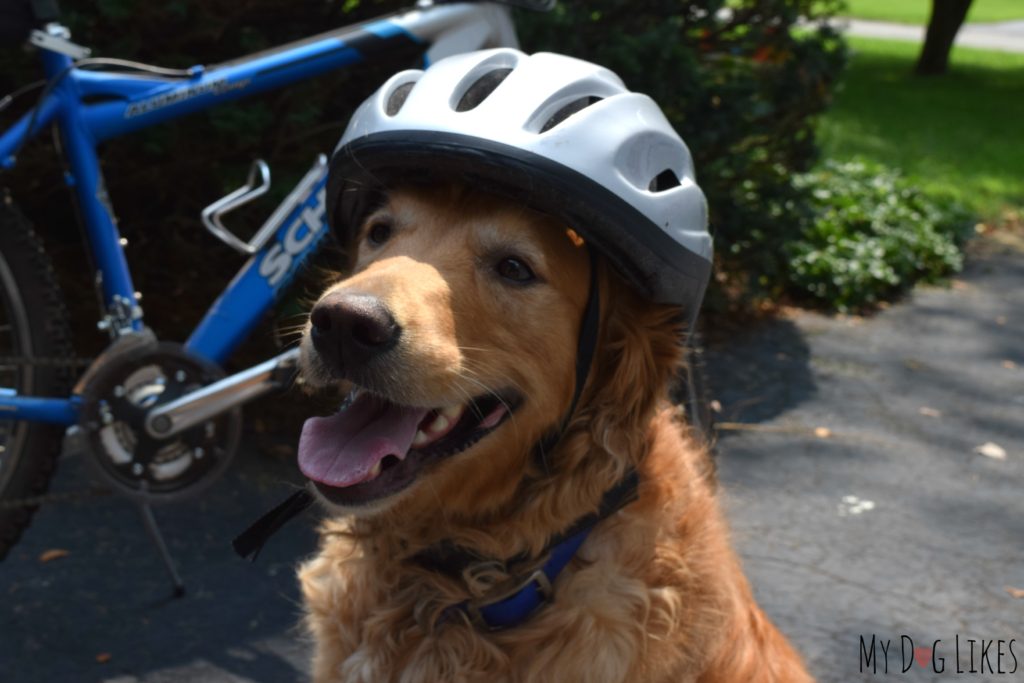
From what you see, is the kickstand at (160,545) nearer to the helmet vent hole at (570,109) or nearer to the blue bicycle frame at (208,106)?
the blue bicycle frame at (208,106)

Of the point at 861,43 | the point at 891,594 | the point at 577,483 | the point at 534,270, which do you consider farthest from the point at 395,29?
the point at 861,43

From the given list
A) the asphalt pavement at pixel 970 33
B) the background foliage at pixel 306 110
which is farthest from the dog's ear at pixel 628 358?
the asphalt pavement at pixel 970 33

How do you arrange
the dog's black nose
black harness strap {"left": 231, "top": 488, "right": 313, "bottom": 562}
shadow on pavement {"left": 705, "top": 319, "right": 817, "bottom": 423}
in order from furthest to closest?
shadow on pavement {"left": 705, "top": 319, "right": 817, "bottom": 423}
black harness strap {"left": 231, "top": 488, "right": 313, "bottom": 562}
the dog's black nose

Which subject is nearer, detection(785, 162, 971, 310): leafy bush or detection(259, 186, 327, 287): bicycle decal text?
detection(259, 186, 327, 287): bicycle decal text

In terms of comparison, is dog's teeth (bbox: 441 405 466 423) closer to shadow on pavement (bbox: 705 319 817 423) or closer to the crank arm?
the crank arm

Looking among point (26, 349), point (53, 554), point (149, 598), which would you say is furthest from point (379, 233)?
point (53, 554)

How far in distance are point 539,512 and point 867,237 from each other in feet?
19.6

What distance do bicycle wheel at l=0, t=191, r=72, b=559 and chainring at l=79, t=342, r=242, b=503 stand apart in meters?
0.17

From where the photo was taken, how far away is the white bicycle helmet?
227 cm

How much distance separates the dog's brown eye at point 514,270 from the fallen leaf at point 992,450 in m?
3.62

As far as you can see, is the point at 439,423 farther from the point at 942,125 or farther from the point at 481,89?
the point at 942,125

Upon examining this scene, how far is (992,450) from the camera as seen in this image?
5.27m

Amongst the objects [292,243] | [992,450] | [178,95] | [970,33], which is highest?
[178,95]

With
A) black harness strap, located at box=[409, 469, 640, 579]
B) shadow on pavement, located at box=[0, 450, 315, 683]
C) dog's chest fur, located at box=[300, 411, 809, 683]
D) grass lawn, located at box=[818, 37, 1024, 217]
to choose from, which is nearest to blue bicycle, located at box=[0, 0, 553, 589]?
shadow on pavement, located at box=[0, 450, 315, 683]
